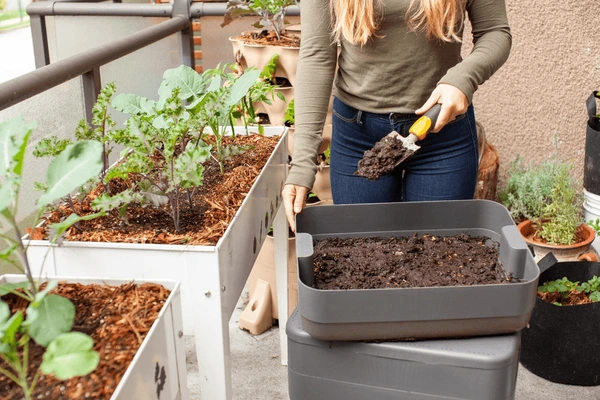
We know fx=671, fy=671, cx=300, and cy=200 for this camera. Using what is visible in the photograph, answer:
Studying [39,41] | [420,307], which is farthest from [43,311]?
[39,41]

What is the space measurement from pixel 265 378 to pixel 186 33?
4.78 feet

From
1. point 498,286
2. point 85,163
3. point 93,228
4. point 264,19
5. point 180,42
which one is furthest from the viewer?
point 180,42

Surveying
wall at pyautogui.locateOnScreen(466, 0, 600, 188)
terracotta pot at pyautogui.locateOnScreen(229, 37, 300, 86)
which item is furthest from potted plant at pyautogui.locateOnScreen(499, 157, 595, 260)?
terracotta pot at pyautogui.locateOnScreen(229, 37, 300, 86)

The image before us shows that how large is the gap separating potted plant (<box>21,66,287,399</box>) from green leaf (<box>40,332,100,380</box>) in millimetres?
333

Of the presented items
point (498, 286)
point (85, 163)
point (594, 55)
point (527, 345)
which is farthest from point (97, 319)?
point (594, 55)

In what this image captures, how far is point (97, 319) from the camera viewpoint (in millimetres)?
951

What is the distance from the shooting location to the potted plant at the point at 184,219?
124cm

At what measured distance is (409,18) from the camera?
1538 millimetres

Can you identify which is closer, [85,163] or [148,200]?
[85,163]

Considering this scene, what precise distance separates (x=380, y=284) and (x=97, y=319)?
50 centimetres

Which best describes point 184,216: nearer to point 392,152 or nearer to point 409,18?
point 392,152

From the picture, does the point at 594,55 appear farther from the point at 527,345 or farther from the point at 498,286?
the point at 498,286

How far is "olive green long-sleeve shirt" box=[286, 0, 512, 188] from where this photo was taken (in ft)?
5.11

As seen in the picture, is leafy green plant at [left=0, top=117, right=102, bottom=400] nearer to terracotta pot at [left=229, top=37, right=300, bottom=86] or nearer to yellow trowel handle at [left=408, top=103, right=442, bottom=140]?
yellow trowel handle at [left=408, top=103, right=442, bottom=140]
